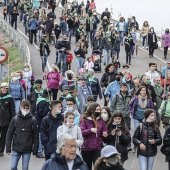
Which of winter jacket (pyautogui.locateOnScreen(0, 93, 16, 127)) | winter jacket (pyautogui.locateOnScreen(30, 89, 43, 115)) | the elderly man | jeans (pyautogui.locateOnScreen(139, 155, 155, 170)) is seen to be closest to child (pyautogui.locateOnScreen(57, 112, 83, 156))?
jeans (pyautogui.locateOnScreen(139, 155, 155, 170))

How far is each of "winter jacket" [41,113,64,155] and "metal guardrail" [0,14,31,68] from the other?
1496 cm

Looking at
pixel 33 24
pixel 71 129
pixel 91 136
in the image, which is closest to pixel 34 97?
pixel 91 136

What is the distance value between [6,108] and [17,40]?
68.2 feet

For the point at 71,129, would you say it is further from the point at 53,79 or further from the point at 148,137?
the point at 53,79

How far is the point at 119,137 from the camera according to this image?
1209cm

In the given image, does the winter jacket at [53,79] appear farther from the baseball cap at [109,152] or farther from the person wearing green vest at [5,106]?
the baseball cap at [109,152]

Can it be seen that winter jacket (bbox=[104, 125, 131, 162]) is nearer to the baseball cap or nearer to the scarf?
the scarf

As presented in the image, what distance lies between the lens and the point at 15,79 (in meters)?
18.1

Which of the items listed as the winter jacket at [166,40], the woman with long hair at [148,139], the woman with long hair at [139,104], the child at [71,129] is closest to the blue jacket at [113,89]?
the woman with long hair at [139,104]

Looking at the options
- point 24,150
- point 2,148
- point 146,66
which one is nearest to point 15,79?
point 2,148

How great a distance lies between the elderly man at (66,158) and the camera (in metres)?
8.68

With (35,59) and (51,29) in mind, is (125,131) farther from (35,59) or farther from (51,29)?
(51,29)

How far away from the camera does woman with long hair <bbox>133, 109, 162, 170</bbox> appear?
12406mm

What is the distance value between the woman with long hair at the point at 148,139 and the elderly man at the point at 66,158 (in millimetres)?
3738
